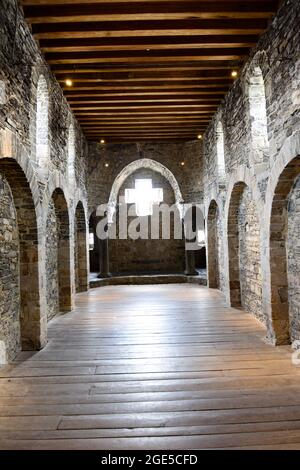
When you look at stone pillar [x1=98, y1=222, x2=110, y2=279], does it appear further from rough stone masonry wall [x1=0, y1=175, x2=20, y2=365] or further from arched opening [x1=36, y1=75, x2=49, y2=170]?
rough stone masonry wall [x1=0, y1=175, x2=20, y2=365]

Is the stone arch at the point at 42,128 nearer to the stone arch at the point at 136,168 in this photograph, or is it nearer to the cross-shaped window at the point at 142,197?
the stone arch at the point at 136,168

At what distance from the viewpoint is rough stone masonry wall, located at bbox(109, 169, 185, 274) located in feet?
44.8

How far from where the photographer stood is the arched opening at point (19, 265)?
4539mm

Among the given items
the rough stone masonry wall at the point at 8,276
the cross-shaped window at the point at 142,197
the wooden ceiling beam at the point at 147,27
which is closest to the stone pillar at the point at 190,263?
the cross-shaped window at the point at 142,197

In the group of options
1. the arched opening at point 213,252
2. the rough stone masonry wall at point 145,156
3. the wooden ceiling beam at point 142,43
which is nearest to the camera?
the wooden ceiling beam at point 142,43

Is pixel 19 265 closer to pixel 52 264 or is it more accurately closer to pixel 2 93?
pixel 52 264

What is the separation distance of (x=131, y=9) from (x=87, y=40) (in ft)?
3.32

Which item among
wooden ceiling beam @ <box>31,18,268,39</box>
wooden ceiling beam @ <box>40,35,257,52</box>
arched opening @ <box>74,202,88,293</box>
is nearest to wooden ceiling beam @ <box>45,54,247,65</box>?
wooden ceiling beam @ <box>40,35,257,52</box>

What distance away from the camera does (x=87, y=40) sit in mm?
5250

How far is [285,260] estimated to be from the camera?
4953 mm

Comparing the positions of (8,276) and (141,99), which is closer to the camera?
(8,276)

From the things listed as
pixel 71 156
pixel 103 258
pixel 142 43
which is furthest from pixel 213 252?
pixel 142 43

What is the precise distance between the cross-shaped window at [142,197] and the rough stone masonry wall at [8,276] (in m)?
8.74

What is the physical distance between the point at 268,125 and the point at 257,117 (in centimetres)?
80
